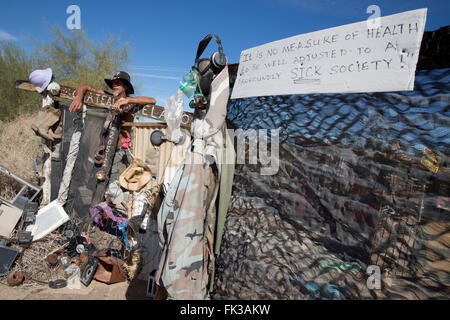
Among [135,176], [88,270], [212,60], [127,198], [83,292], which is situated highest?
[212,60]

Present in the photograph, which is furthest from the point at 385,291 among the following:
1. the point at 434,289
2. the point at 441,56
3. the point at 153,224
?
the point at 153,224

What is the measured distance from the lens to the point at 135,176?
401 cm

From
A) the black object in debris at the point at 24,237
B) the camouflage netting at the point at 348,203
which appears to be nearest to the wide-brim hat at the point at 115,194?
the black object in debris at the point at 24,237

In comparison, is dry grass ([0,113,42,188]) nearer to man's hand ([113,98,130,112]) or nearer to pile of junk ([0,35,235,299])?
pile of junk ([0,35,235,299])

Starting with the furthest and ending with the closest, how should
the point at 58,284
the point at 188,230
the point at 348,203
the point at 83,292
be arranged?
the point at 58,284, the point at 83,292, the point at 188,230, the point at 348,203

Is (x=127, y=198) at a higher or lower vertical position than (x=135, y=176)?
lower

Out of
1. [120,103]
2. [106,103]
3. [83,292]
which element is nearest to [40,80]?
[106,103]

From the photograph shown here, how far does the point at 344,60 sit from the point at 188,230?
1.21m

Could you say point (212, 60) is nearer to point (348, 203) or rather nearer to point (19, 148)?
point (348, 203)

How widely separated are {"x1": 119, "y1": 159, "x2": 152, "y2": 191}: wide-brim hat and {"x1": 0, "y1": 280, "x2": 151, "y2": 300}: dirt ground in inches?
53.9

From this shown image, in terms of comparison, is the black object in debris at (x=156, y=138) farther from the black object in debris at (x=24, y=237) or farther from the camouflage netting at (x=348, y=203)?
the camouflage netting at (x=348, y=203)

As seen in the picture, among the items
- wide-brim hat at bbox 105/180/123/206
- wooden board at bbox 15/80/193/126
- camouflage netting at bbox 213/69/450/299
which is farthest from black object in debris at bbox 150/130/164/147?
camouflage netting at bbox 213/69/450/299

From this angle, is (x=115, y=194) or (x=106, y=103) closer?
(x=115, y=194)

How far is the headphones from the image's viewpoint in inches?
62.7
